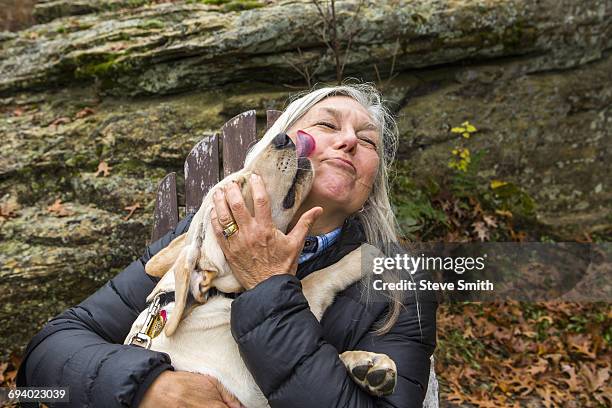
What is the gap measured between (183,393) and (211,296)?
413mm

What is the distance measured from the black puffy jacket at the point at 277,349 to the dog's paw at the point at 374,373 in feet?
0.13

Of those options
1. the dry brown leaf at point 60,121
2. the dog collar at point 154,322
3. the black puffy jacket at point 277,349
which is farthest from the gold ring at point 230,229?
the dry brown leaf at point 60,121

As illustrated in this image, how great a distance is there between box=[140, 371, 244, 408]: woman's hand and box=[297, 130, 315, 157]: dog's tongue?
1.05 m

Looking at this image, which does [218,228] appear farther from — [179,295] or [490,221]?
[490,221]

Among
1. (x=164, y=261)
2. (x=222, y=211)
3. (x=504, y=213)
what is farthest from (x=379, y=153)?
(x=504, y=213)

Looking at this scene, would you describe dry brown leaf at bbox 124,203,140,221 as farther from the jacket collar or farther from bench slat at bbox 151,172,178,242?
the jacket collar

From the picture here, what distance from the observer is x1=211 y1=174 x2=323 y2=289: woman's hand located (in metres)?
2.05

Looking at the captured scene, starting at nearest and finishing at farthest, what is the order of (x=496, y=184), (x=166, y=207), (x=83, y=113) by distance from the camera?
(x=166, y=207) < (x=83, y=113) < (x=496, y=184)

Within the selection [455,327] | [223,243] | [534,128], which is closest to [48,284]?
[223,243]

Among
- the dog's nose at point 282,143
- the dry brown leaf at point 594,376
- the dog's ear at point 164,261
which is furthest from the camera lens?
the dry brown leaf at point 594,376

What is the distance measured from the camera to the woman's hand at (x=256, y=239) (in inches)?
80.8

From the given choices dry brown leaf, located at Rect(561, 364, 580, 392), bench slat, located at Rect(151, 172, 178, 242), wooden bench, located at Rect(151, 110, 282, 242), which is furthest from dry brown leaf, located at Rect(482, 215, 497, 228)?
bench slat, located at Rect(151, 172, 178, 242)

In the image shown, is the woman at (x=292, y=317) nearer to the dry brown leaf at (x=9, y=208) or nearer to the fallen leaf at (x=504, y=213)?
the dry brown leaf at (x=9, y=208)

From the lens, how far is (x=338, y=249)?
247 centimetres
